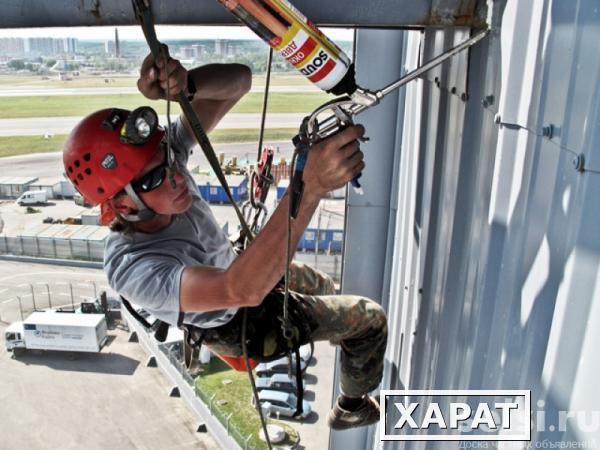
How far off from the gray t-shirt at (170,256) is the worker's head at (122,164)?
0.37ft

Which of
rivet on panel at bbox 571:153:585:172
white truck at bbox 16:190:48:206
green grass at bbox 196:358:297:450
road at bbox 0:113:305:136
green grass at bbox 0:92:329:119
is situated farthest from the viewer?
green grass at bbox 0:92:329:119

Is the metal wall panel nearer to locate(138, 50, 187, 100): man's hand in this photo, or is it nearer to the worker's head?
locate(138, 50, 187, 100): man's hand

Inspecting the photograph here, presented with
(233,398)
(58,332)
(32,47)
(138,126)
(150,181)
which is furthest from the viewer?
(32,47)

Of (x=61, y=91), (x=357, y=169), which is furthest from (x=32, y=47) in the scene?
(x=357, y=169)

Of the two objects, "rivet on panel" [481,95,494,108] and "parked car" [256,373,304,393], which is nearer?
"rivet on panel" [481,95,494,108]

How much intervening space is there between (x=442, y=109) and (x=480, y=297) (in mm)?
885

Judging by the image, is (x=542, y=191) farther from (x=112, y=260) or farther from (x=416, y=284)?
(x=112, y=260)

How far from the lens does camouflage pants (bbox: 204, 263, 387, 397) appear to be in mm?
2760

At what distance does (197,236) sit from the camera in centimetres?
250

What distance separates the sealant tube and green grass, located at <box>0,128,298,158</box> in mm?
28117

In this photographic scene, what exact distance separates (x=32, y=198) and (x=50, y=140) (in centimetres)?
1356

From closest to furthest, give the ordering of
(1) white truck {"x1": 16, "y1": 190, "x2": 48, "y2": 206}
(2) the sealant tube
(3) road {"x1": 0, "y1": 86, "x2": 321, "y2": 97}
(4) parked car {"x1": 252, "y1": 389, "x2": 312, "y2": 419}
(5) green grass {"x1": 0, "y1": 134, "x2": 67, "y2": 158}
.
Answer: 1. (2) the sealant tube
2. (4) parked car {"x1": 252, "y1": 389, "x2": 312, "y2": 419}
3. (1) white truck {"x1": 16, "y1": 190, "x2": 48, "y2": 206}
4. (5) green grass {"x1": 0, "y1": 134, "x2": 67, "y2": 158}
5. (3) road {"x1": 0, "y1": 86, "x2": 321, "y2": 97}

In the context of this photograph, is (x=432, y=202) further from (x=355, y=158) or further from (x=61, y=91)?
(x=61, y=91)

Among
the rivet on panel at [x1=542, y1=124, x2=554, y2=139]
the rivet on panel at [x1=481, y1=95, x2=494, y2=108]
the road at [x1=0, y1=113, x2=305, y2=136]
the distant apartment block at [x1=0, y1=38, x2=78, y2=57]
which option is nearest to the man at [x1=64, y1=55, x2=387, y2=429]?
the rivet on panel at [x1=481, y1=95, x2=494, y2=108]
